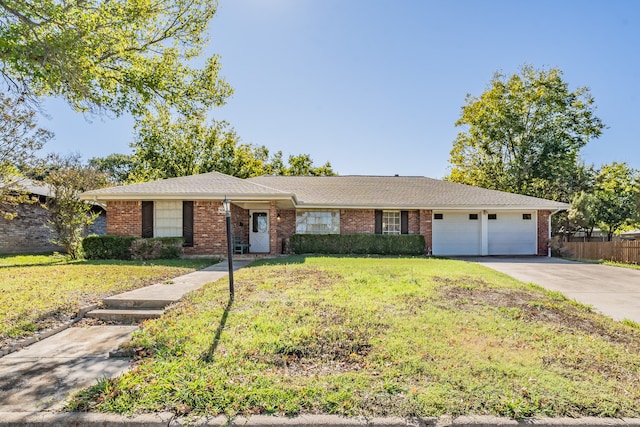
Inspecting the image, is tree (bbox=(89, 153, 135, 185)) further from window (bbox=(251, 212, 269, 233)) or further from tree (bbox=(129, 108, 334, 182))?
window (bbox=(251, 212, 269, 233))

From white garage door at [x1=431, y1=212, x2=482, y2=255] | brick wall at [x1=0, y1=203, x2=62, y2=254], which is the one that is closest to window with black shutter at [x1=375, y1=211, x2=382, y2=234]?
white garage door at [x1=431, y1=212, x2=482, y2=255]

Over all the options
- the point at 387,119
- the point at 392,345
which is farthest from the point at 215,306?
the point at 387,119

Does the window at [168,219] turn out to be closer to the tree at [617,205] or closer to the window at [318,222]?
the window at [318,222]

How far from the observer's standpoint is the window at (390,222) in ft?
53.5

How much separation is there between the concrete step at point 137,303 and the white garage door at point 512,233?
51.7ft

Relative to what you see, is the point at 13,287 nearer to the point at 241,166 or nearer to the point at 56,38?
the point at 56,38

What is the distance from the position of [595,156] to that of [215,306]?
3305cm

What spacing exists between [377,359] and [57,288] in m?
7.10

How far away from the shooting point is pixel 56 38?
5.93 metres

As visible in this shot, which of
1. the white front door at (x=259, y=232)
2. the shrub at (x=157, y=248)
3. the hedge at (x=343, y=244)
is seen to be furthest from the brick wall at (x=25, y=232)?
the hedge at (x=343, y=244)

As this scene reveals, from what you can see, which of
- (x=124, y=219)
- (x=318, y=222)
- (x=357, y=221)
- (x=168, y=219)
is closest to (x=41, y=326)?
(x=168, y=219)

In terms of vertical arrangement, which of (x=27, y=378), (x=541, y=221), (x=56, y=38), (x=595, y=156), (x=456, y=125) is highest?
(x=456, y=125)

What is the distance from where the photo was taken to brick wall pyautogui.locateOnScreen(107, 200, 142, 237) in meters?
13.4

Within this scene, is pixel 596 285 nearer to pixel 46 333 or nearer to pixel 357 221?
pixel 357 221
